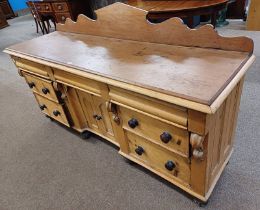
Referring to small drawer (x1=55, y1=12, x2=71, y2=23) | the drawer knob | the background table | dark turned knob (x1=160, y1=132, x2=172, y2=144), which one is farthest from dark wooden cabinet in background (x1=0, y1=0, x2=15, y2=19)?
dark turned knob (x1=160, y1=132, x2=172, y2=144)

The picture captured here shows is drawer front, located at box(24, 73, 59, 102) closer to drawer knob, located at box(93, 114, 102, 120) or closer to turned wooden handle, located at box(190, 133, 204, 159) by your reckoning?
drawer knob, located at box(93, 114, 102, 120)

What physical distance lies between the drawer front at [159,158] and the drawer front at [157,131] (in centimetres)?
5

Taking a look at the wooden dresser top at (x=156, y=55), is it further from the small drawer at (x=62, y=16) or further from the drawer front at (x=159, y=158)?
the small drawer at (x=62, y=16)

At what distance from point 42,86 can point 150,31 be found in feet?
3.04

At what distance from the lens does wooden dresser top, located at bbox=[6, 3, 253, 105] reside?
33.0 inches

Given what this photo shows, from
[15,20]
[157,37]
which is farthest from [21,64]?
[15,20]

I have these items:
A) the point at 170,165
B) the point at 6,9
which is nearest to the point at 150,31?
the point at 170,165

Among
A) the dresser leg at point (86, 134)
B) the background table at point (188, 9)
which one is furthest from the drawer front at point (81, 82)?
the background table at point (188, 9)

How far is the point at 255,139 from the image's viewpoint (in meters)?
1.46

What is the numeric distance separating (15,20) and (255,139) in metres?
6.99

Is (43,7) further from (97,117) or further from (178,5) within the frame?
(97,117)

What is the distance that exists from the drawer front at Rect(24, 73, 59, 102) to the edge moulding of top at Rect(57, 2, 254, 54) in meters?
0.47

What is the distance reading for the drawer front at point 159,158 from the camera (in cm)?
106

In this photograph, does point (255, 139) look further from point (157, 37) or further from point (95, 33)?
point (95, 33)
